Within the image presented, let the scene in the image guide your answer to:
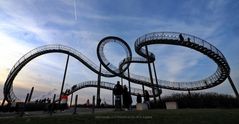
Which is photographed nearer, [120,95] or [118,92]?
[118,92]

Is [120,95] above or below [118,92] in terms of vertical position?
below

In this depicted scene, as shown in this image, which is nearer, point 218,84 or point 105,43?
point 218,84

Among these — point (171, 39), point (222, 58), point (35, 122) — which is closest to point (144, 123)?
point (35, 122)

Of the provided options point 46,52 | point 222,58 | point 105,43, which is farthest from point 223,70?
point 46,52

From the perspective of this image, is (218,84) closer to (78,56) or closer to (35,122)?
(78,56)

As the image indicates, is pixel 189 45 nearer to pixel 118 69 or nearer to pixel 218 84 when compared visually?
pixel 218 84

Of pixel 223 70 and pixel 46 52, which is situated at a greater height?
pixel 46 52

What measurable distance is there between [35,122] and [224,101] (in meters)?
16.5

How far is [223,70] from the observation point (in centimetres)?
2402

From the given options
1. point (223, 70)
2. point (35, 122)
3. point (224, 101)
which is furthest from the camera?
point (223, 70)

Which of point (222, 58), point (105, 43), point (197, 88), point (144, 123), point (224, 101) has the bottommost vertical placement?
point (144, 123)

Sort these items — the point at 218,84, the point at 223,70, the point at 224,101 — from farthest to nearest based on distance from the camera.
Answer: the point at 218,84 < the point at 223,70 < the point at 224,101

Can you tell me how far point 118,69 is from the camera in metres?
31.2

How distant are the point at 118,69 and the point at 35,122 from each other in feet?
77.8
